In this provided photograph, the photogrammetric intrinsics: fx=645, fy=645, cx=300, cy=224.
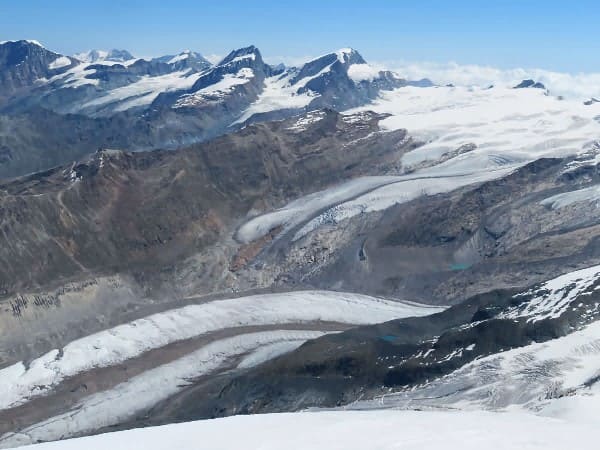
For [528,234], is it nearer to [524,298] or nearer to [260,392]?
[524,298]

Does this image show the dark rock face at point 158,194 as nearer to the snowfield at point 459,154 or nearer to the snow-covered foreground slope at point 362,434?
the snowfield at point 459,154

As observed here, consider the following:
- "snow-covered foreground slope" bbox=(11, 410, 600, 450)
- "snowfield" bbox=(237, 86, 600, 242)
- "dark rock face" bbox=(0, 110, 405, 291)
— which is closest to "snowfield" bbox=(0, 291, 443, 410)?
"dark rock face" bbox=(0, 110, 405, 291)

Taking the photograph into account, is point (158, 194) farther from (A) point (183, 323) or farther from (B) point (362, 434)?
(B) point (362, 434)

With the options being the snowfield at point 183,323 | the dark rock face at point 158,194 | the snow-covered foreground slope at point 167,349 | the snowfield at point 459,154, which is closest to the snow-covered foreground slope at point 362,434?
the snow-covered foreground slope at point 167,349

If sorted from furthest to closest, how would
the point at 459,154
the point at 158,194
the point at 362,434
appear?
the point at 459,154, the point at 158,194, the point at 362,434

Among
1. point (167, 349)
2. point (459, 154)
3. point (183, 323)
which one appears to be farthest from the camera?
point (459, 154)

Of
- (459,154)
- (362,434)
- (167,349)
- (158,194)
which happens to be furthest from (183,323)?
(459,154)

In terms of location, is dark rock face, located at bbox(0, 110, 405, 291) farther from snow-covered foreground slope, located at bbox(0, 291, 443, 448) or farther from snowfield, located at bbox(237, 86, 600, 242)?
snow-covered foreground slope, located at bbox(0, 291, 443, 448)

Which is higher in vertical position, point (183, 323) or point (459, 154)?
point (459, 154)

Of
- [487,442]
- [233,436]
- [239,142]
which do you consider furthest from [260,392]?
[239,142]

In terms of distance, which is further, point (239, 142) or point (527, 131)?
point (527, 131)
